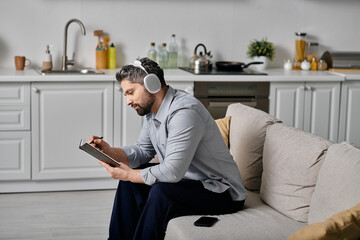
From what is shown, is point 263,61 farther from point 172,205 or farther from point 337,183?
point 337,183

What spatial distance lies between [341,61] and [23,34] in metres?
2.76

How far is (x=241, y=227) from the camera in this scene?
2.50 metres

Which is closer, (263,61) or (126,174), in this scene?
(126,174)

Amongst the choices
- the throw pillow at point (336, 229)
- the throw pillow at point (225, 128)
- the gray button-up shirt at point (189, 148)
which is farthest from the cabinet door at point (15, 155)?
the throw pillow at point (336, 229)

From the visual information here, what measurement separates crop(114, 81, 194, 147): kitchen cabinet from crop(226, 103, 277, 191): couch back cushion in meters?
1.32

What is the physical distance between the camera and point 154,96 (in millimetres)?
2740

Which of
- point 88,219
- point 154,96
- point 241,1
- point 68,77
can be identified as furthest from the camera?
point 241,1

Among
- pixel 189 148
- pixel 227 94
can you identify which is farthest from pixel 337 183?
pixel 227 94

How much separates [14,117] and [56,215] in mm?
839

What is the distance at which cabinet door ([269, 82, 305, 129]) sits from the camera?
4641 millimetres

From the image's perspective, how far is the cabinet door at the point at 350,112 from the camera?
473 cm

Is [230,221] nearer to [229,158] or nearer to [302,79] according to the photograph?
[229,158]

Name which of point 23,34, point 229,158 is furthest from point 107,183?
point 229,158

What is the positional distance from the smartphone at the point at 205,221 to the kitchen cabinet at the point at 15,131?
7.18 ft
